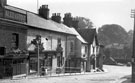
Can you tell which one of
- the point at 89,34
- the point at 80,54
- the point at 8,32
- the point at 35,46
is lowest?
the point at 80,54

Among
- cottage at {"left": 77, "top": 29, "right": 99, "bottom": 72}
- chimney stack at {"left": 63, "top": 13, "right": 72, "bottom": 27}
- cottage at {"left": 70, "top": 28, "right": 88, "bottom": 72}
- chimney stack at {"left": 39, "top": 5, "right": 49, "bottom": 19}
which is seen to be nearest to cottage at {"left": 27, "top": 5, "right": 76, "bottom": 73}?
chimney stack at {"left": 39, "top": 5, "right": 49, "bottom": 19}

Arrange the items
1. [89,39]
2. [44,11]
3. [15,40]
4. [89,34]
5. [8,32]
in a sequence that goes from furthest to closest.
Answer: [89,34]
[89,39]
[44,11]
[15,40]
[8,32]

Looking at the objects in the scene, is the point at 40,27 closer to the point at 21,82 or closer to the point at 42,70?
the point at 42,70

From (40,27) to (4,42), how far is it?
661 cm

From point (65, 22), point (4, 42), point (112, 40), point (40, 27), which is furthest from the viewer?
point (112, 40)

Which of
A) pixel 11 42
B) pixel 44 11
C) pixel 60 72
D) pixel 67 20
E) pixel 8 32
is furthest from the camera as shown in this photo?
pixel 67 20

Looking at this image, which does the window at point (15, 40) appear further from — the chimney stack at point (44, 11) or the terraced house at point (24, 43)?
the chimney stack at point (44, 11)

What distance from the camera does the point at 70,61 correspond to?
34312 millimetres

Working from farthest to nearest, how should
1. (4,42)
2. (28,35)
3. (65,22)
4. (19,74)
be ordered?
A: (65,22) < (28,35) < (19,74) < (4,42)

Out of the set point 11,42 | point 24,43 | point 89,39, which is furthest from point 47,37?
point 89,39

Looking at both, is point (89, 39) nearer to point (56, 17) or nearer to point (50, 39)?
point (56, 17)

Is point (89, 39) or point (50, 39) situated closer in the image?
point (50, 39)

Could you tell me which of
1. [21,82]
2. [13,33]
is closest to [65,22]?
[13,33]

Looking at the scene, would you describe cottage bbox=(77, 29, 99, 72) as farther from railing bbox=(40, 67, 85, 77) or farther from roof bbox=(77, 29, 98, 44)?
railing bbox=(40, 67, 85, 77)
